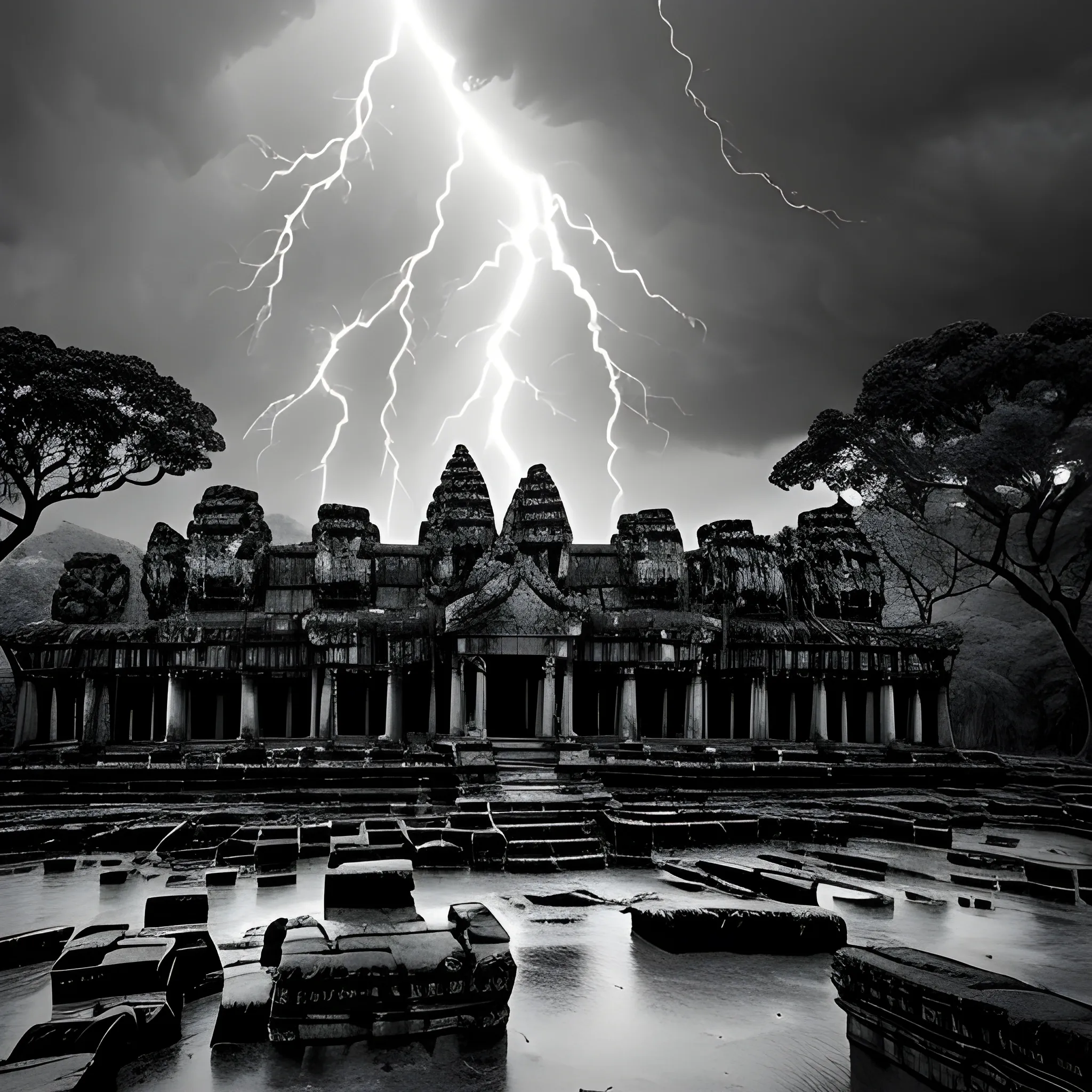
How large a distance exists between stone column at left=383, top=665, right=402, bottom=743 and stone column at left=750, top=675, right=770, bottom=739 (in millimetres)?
12203

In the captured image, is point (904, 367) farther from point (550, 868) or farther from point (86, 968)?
point (86, 968)

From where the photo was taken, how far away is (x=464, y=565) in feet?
104

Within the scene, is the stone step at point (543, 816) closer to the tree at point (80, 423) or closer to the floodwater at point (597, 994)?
the floodwater at point (597, 994)

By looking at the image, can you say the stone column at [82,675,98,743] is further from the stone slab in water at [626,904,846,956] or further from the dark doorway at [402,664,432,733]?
the stone slab in water at [626,904,846,956]

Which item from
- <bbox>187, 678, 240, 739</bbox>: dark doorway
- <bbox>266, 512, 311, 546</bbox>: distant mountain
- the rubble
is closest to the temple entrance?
<bbox>187, 678, 240, 739</bbox>: dark doorway

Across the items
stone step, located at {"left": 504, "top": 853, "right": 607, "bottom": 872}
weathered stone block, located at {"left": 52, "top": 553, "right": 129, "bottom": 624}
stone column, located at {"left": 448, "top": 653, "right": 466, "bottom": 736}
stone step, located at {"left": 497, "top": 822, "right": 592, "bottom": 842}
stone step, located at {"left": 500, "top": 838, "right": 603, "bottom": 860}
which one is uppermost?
weathered stone block, located at {"left": 52, "top": 553, "right": 129, "bottom": 624}

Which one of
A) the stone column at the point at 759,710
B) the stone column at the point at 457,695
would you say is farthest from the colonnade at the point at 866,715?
the stone column at the point at 457,695

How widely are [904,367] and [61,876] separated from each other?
32319 mm

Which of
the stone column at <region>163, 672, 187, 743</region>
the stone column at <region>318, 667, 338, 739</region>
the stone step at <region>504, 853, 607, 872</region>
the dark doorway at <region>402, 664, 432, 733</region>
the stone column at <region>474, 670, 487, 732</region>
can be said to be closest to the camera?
the stone step at <region>504, 853, 607, 872</region>

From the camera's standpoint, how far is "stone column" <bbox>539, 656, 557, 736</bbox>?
28031mm

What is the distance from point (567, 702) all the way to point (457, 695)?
3481 millimetres

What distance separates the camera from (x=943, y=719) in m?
32.9

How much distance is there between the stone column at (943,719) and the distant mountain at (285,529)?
84312mm

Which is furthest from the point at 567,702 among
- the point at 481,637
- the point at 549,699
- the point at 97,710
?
the point at 97,710
